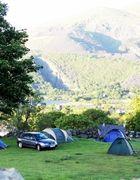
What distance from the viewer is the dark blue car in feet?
143

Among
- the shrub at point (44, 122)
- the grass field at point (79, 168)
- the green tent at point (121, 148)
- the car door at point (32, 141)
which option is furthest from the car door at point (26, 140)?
the shrub at point (44, 122)

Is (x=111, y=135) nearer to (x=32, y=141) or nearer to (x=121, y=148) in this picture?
(x=32, y=141)

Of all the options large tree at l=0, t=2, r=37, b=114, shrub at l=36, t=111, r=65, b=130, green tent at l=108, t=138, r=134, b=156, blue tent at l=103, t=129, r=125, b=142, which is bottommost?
shrub at l=36, t=111, r=65, b=130

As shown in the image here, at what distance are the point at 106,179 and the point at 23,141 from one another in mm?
25926

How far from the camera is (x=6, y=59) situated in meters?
38.0

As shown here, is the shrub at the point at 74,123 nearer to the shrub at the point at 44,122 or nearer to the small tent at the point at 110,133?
the small tent at the point at 110,133

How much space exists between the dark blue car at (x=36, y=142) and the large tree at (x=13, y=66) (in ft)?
15.7

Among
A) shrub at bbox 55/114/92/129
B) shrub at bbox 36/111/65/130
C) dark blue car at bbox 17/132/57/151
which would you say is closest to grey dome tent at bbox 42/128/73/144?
dark blue car at bbox 17/132/57/151

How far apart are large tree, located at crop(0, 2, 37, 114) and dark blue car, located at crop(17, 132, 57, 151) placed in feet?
15.7

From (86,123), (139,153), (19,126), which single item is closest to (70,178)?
(139,153)

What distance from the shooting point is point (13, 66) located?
38.1 meters

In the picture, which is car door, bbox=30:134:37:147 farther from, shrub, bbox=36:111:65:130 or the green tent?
shrub, bbox=36:111:65:130

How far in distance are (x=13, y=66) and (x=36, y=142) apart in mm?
9109

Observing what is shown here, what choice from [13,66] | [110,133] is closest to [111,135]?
[110,133]
